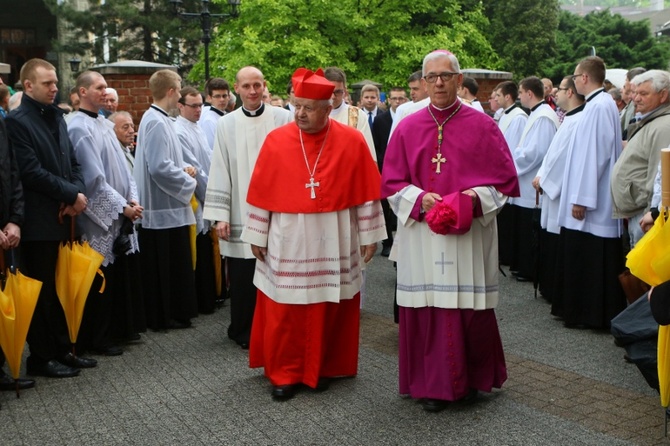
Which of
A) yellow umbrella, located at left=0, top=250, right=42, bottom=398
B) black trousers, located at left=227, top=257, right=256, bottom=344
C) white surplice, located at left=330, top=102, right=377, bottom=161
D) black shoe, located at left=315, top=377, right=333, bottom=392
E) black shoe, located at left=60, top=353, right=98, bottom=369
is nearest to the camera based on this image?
yellow umbrella, located at left=0, top=250, right=42, bottom=398

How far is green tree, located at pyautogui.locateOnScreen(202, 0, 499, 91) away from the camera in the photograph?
26250 mm

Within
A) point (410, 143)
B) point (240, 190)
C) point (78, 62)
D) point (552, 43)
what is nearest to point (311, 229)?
point (410, 143)

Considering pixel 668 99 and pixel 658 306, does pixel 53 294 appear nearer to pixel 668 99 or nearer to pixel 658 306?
pixel 658 306

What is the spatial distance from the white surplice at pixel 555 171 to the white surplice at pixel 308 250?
297 cm

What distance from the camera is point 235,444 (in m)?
5.04

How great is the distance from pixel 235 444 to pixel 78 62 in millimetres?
24009

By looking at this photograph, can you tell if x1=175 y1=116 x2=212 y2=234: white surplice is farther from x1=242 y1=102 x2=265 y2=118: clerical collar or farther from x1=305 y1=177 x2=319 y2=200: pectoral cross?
x1=305 y1=177 x2=319 y2=200: pectoral cross

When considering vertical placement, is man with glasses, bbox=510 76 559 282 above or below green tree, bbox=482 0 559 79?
below

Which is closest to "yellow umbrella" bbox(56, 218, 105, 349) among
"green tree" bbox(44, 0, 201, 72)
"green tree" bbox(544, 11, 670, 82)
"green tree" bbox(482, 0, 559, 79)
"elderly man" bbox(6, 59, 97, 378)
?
"elderly man" bbox(6, 59, 97, 378)

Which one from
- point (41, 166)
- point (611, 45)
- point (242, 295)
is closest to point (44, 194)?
point (41, 166)

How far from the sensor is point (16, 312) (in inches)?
233

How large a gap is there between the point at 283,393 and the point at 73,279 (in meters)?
1.90

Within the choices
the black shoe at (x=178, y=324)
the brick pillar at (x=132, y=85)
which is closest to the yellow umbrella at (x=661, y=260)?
the black shoe at (x=178, y=324)

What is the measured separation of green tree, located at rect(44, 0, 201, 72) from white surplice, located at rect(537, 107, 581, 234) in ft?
65.4
